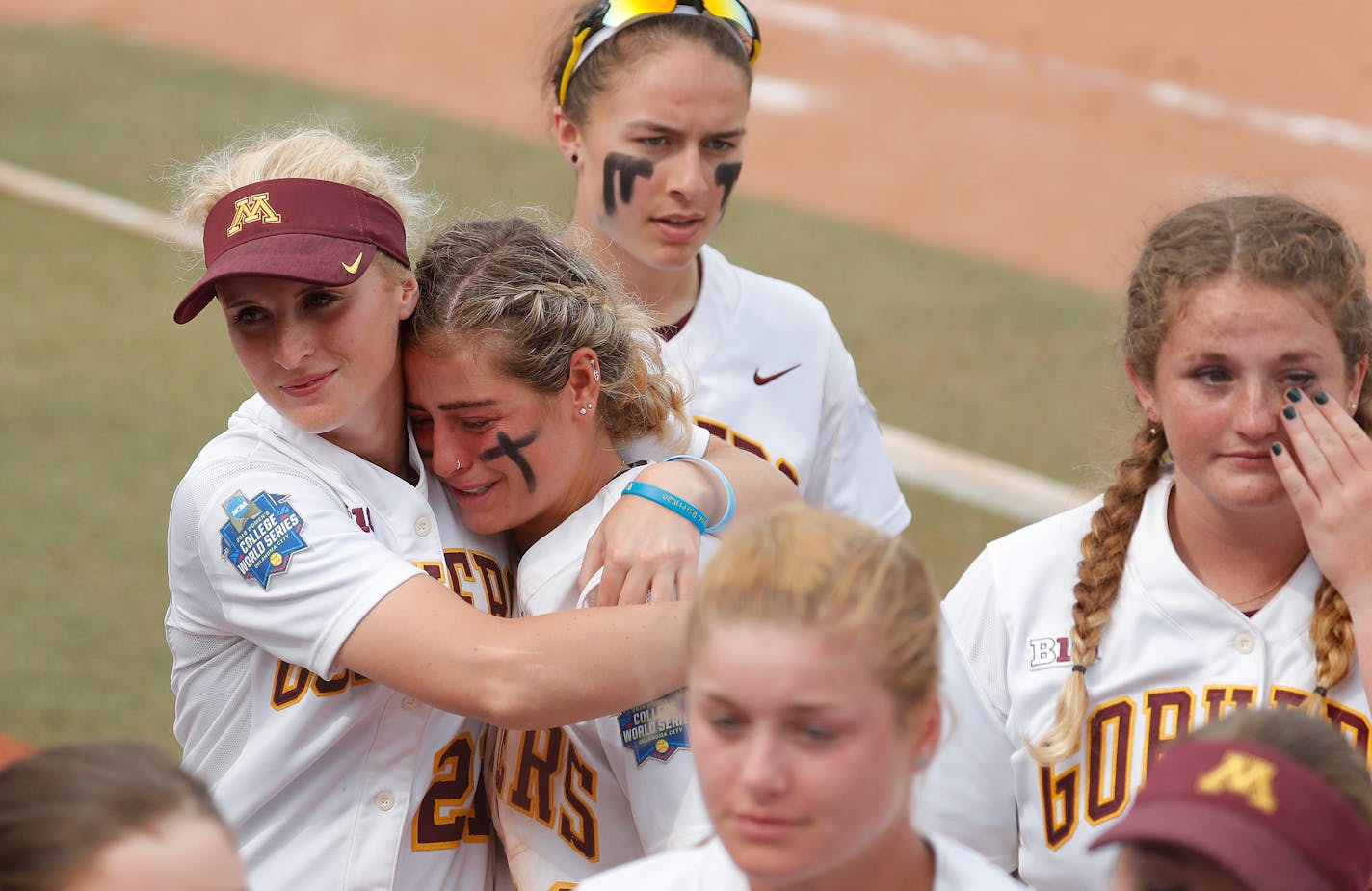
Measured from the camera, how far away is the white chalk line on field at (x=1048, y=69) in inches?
472

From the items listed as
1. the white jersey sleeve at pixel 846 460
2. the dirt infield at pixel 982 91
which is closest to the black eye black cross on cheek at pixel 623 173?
the white jersey sleeve at pixel 846 460

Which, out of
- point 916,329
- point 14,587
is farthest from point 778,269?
point 14,587

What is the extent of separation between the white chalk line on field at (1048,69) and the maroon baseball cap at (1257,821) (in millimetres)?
10695

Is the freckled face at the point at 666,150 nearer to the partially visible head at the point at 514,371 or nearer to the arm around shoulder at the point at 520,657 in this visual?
the partially visible head at the point at 514,371

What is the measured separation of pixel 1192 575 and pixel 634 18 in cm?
180

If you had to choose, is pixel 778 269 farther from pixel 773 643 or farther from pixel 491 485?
pixel 773 643

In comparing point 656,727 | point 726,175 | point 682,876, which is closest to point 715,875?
point 682,876

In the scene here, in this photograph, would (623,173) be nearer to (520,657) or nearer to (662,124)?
(662,124)

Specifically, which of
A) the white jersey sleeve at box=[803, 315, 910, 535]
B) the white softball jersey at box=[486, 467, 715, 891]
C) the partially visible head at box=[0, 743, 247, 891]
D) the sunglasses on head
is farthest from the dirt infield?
the partially visible head at box=[0, 743, 247, 891]

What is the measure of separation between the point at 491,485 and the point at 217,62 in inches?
465

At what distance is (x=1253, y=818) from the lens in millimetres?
1881

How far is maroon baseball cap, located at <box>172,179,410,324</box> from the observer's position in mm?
2730

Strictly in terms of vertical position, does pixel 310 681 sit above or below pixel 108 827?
above

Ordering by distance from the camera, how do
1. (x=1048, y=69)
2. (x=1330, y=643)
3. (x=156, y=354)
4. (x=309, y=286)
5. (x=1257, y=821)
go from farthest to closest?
(x=1048, y=69)
(x=156, y=354)
(x=309, y=286)
(x=1330, y=643)
(x=1257, y=821)
